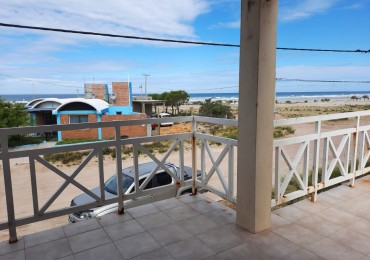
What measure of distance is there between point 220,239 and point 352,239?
130 centimetres

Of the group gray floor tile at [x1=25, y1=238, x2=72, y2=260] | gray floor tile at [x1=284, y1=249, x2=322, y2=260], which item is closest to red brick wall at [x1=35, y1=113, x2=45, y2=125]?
gray floor tile at [x1=25, y1=238, x2=72, y2=260]

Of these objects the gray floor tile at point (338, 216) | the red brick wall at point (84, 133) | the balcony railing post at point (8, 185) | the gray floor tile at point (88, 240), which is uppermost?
the balcony railing post at point (8, 185)

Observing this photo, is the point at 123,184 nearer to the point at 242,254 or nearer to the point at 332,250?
the point at 242,254

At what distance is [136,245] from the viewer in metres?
2.59

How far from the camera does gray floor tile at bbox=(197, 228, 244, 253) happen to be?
8.39 ft

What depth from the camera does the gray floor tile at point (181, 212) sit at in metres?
3.23

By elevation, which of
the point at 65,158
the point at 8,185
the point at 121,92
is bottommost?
the point at 65,158

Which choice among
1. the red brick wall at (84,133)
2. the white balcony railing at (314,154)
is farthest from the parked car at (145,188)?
the red brick wall at (84,133)

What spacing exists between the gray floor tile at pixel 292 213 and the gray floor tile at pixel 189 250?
118cm

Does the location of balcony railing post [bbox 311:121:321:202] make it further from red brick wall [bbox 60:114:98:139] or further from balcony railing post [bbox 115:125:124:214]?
red brick wall [bbox 60:114:98:139]

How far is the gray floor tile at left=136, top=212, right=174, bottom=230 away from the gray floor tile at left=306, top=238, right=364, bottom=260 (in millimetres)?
1508

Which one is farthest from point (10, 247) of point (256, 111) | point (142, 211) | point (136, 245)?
point (256, 111)

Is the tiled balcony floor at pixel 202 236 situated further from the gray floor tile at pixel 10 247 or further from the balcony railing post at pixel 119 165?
the balcony railing post at pixel 119 165

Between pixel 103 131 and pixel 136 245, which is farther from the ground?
pixel 136 245
